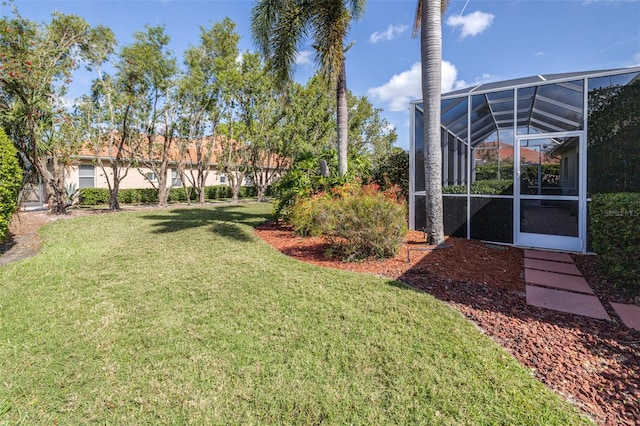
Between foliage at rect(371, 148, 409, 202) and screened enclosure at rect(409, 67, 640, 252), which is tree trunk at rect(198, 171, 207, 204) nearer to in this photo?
foliage at rect(371, 148, 409, 202)

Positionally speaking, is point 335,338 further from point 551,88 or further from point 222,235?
point 551,88

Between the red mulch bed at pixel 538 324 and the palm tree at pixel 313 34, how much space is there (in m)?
4.39

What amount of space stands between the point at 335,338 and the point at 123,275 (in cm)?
398

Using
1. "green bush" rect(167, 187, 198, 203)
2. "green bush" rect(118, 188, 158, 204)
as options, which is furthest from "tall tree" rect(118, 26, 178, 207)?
"green bush" rect(167, 187, 198, 203)

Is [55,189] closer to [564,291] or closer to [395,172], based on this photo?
[395,172]

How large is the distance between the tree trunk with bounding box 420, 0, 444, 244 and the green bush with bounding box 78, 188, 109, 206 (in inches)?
738

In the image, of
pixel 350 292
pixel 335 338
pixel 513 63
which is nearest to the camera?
pixel 335 338

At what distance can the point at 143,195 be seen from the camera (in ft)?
65.0

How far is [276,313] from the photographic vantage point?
3764mm

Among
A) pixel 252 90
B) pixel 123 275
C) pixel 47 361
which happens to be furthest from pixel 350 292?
pixel 252 90

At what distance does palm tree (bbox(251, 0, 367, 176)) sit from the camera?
28.7ft

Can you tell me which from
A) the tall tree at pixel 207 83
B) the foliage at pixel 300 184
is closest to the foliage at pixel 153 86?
the tall tree at pixel 207 83

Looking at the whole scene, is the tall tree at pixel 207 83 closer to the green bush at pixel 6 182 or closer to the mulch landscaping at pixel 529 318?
the green bush at pixel 6 182

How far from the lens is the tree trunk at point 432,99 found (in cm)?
640
